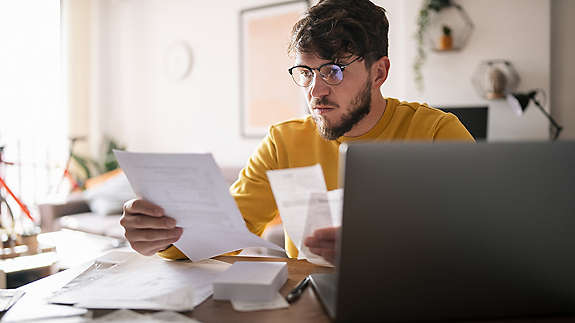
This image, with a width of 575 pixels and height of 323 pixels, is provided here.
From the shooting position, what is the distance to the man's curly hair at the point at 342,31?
116cm

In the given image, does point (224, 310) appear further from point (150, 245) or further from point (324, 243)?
point (150, 245)

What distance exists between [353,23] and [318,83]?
7.3 inches

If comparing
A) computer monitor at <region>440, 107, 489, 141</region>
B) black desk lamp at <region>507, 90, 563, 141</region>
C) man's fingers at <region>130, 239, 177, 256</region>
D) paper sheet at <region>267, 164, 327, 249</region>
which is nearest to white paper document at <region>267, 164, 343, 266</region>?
paper sheet at <region>267, 164, 327, 249</region>

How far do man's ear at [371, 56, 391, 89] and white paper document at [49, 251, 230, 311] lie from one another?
0.68 meters

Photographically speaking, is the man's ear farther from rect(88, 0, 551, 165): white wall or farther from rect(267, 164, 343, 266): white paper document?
rect(88, 0, 551, 165): white wall

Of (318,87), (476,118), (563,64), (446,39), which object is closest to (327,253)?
(318,87)

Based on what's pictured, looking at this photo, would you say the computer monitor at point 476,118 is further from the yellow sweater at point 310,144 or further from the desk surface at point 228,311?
the desk surface at point 228,311

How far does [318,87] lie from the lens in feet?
3.89

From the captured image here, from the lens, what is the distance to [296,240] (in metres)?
0.77

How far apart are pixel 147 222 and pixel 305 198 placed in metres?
0.37

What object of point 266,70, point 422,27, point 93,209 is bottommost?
point 93,209

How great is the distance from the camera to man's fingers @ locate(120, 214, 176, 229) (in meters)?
0.89

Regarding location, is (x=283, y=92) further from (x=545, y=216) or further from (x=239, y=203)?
(x=545, y=216)

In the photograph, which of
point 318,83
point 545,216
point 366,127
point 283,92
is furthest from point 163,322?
point 283,92
